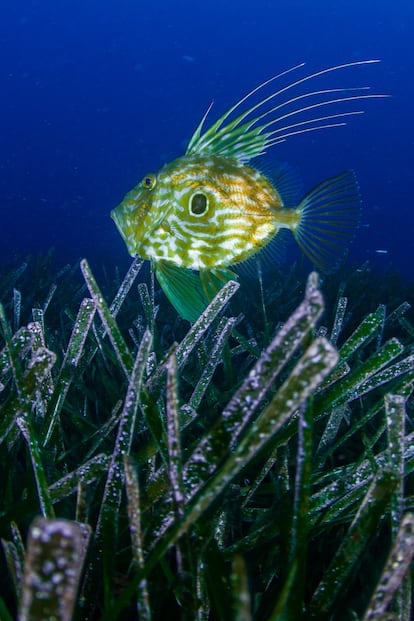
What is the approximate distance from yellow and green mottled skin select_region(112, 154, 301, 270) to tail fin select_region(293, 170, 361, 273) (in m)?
0.13

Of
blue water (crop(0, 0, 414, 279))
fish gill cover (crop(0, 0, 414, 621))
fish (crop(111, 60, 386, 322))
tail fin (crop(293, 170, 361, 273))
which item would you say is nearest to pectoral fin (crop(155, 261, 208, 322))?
fish (crop(111, 60, 386, 322))

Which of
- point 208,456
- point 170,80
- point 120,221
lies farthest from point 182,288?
point 170,80

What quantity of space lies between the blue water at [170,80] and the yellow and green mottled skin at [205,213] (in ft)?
335

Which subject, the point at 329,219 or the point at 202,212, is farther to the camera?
the point at 329,219

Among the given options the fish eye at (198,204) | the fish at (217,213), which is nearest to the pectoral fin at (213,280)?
the fish at (217,213)

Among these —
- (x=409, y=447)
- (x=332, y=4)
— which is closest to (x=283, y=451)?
(x=409, y=447)

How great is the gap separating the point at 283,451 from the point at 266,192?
5.18 ft

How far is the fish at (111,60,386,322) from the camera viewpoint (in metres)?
2.82

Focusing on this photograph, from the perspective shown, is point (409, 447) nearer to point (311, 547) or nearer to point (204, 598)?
point (311, 547)

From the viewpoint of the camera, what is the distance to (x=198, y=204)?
2.83m

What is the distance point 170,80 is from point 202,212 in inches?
6607

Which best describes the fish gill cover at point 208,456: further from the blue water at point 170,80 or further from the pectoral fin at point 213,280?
the blue water at point 170,80

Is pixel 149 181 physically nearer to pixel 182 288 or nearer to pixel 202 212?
pixel 202 212

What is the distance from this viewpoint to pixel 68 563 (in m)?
0.67
